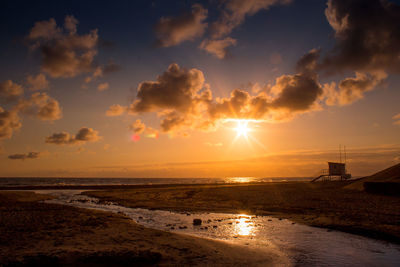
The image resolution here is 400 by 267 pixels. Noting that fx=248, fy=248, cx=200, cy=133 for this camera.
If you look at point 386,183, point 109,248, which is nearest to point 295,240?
point 109,248

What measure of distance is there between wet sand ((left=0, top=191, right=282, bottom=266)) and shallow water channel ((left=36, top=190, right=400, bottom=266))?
126 centimetres

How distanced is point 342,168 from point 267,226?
70994 mm

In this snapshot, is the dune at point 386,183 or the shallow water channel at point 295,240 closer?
the shallow water channel at point 295,240

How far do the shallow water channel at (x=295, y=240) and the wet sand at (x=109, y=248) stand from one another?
126cm

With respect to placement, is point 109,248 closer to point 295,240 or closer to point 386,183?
point 295,240

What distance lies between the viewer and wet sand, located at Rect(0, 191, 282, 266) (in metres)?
8.92

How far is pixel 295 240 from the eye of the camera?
42.3 ft

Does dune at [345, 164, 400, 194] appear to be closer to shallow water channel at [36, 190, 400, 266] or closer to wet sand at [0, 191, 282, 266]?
shallow water channel at [36, 190, 400, 266]

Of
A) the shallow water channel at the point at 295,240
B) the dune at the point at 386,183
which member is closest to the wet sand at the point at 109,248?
the shallow water channel at the point at 295,240

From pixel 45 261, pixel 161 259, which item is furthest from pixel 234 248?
pixel 45 261

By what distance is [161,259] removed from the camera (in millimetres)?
Answer: 9461

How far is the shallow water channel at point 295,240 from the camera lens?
33.0ft

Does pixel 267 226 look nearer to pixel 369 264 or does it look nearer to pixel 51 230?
pixel 369 264

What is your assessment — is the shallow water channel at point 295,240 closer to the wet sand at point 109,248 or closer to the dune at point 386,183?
the wet sand at point 109,248
